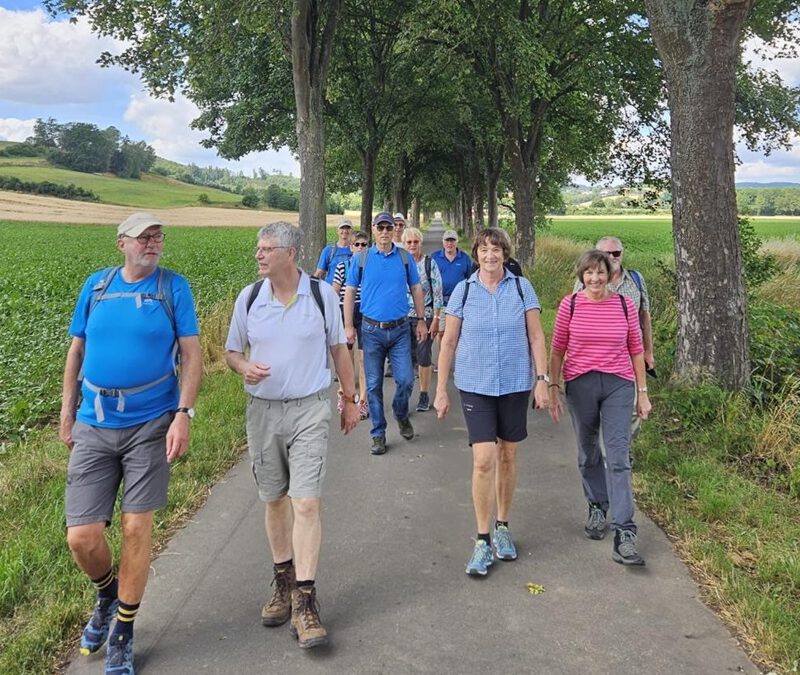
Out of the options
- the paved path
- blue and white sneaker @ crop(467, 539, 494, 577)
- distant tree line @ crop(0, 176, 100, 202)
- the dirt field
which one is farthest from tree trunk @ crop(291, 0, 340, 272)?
distant tree line @ crop(0, 176, 100, 202)

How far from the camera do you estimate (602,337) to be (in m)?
4.08

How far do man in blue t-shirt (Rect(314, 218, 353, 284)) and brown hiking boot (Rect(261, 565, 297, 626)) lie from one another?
4.67 metres

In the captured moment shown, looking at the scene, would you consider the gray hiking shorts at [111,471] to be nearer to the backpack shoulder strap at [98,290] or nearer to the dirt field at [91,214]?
the backpack shoulder strap at [98,290]

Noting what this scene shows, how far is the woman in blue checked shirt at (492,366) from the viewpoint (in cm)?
384

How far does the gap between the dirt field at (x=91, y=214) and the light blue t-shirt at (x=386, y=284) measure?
56248 mm

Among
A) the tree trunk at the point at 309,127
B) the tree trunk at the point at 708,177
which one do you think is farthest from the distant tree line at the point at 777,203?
the tree trunk at the point at 708,177

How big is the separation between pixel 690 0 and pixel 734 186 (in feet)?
5.68

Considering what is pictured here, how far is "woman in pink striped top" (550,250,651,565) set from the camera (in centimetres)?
400

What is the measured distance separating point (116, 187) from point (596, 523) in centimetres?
11177

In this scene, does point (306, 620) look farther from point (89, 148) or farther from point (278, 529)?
point (89, 148)

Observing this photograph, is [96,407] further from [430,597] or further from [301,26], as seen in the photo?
[301,26]

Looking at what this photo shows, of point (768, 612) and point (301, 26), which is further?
point (301, 26)

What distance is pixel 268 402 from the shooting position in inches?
133

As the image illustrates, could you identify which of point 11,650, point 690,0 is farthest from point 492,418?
point 690,0
